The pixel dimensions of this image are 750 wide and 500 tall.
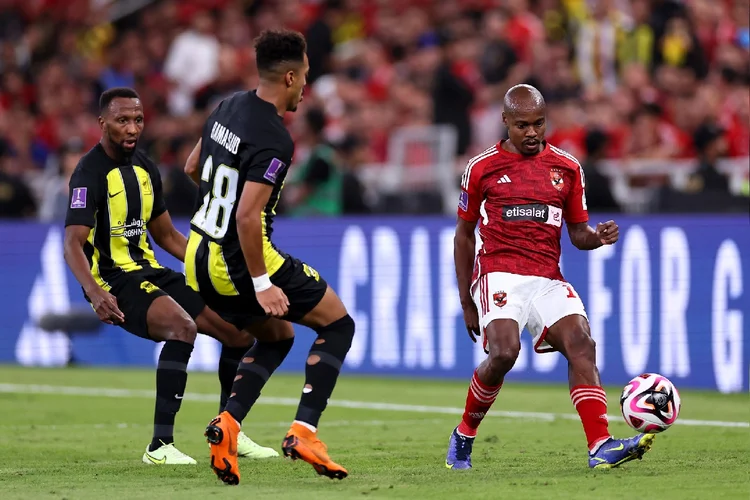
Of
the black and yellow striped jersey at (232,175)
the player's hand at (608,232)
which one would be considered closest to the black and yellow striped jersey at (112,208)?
the black and yellow striped jersey at (232,175)

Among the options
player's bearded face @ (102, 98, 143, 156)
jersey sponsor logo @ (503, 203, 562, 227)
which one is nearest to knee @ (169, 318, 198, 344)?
player's bearded face @ (102, 98, 143, 156)

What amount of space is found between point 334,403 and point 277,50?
19.9 ft

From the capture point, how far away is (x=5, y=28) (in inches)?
892

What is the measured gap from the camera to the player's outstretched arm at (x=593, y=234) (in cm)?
788

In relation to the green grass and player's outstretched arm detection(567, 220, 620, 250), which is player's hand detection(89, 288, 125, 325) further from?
player's outstretched arm detection(567, 220, 620, 250)

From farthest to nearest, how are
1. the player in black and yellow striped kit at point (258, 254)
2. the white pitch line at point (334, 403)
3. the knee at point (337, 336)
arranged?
the white pitch line at point (334, 403) < the knee at point (337, 336) < the player in black and yellow striped kit at point (258, 254)

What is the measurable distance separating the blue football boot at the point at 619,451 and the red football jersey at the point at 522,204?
1.03m

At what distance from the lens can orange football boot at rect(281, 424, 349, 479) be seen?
281 inches

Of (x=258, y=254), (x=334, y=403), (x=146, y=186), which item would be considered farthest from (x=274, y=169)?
(x=334, y=403)

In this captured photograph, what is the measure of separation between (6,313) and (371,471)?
10.1m

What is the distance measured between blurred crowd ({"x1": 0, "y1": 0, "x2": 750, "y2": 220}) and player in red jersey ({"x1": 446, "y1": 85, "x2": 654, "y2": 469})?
7.13m

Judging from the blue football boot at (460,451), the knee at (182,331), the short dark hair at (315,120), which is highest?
the short dark hair at (315,120)

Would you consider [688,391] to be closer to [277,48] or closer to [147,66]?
[277,48]

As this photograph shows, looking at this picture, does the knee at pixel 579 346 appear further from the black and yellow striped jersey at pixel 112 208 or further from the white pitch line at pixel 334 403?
the white pitch line at pixel 334 403
